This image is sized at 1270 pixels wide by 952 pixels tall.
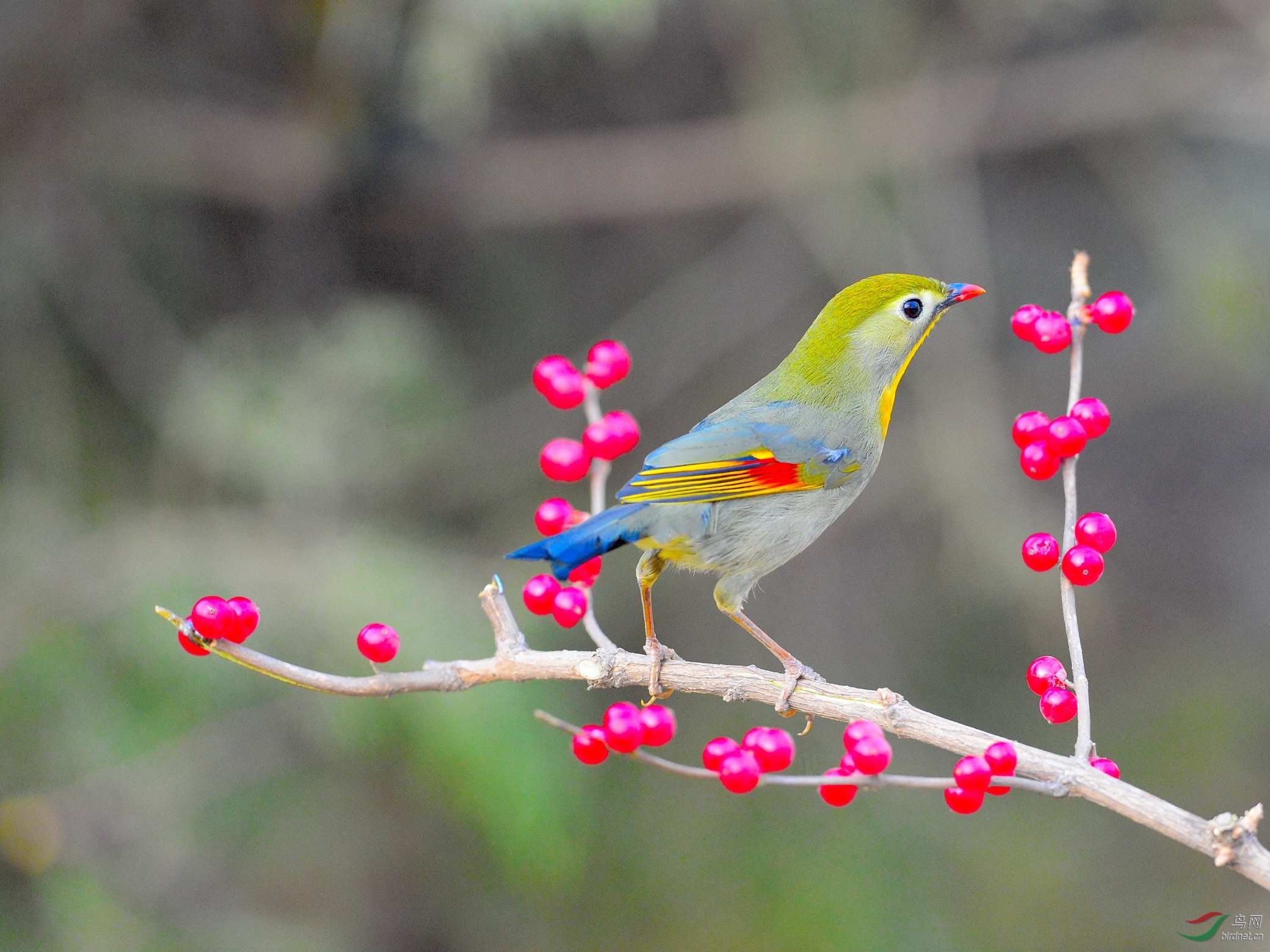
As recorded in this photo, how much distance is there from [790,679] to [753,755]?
0.13 metres

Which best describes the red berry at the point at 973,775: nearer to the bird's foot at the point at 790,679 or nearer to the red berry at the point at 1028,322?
the bird's foot at the point at 790,679

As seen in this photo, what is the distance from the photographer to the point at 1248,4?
150 inches

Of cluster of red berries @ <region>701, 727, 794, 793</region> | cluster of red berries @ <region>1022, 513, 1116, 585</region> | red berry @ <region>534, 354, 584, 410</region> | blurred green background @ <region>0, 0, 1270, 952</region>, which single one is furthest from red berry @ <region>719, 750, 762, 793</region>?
blurred green background @ <region>0, 0, 1270, 952</region>

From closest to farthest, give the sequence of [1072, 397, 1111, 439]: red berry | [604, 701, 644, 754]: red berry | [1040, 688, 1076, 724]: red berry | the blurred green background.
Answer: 1. [604, 701, 644, 754]: red berry
2. [1040, 688, 1076, 724]: red berry
3. [1072, 397, 1111, 439]: red berry
4. the blurred green background

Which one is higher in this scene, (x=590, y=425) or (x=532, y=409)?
(x=532, y=409)

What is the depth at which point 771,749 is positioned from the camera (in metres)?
1.28

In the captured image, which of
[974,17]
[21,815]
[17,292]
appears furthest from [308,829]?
[974,17]

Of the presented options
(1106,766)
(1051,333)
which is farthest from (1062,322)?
(1106,766)

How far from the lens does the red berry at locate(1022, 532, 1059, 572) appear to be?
57.3 inches

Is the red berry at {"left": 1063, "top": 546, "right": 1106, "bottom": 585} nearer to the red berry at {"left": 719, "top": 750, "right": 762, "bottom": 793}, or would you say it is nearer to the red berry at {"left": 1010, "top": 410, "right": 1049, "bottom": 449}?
the red berry at {"left": 1010, "top": 410, "right": 1049, "bottom": 449}

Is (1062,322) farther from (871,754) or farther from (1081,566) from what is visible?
(871,754)

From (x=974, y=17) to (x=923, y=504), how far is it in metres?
1.75

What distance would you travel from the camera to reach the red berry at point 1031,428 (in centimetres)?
148

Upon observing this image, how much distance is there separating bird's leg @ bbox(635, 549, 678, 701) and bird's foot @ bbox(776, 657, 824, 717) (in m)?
0.14
